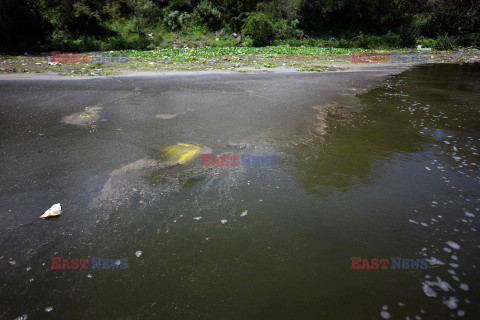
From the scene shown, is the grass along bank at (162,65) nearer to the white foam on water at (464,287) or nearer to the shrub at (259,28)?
the shrub at (259,28)

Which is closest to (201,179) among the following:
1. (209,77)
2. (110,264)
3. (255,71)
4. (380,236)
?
(110,264)

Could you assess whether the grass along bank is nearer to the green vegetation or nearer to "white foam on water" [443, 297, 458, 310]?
the green vegetation

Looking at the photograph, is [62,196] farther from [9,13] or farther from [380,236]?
[9,13]

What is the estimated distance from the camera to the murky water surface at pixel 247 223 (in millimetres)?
1834

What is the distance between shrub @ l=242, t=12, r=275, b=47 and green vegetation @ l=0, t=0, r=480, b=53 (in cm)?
6

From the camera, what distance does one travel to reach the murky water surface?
1834mm

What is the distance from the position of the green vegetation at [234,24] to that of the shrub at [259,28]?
6 cm

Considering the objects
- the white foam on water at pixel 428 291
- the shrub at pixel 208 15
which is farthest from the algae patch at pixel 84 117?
the shrub at pixel 208 15

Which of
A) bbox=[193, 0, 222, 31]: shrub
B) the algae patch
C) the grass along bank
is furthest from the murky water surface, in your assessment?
bbox=[193, 0, 222, 31]: shrub

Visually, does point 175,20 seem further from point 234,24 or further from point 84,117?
point 84,117

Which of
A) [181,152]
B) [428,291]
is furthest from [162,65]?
[428,291]

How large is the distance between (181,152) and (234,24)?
19.2m

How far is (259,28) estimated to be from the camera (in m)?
17.9

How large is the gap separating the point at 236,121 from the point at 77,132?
2.64m
